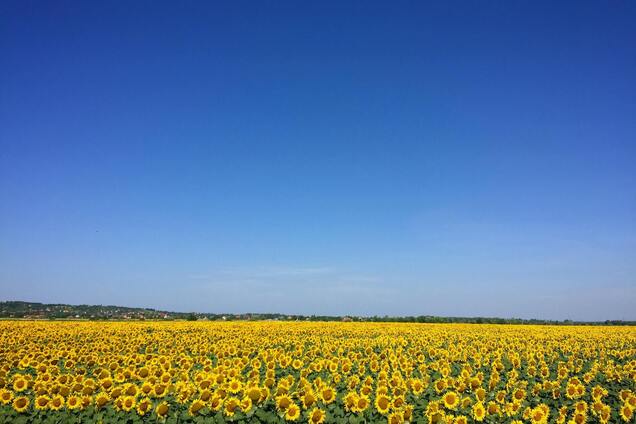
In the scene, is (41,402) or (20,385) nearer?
(41,402)

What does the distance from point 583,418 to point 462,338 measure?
710 inches

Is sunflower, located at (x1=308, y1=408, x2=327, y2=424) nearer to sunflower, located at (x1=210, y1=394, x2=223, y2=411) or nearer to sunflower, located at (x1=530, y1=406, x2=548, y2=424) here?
sunflower, located at (x1=210, y1=394, x2=223, y2=411)

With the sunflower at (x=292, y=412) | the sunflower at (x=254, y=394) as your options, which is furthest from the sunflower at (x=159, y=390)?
the sunflower at (x=292, y=412)

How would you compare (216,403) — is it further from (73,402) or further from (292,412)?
(73,402)

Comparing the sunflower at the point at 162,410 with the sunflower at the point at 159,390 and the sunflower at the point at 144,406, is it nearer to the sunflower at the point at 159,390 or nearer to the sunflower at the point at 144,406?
the sunflower at the point at 144,406

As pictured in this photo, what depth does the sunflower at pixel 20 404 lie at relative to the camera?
1009cm

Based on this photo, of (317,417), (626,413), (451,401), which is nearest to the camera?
(317,417)

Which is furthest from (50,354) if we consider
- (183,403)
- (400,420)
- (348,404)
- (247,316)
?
(247,316)

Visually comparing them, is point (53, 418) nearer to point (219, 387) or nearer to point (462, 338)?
point (219, 387)

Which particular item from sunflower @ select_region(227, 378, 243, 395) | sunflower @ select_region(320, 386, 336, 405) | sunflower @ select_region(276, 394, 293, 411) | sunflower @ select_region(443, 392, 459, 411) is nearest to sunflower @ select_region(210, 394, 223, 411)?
sunflower @ select_region(227, 378, 243, 395)

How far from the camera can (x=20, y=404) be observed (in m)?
10.2

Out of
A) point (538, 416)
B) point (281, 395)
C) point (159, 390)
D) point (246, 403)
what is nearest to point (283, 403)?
point (281, 395)

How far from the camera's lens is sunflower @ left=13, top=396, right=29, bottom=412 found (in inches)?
397

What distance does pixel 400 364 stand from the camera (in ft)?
52.2
